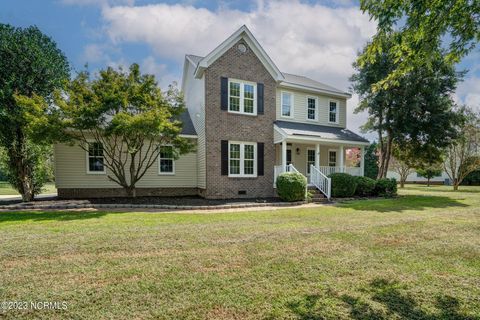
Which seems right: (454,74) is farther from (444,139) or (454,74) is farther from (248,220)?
(248,220)

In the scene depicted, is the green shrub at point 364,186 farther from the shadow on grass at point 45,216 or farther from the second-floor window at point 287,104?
the shadow on grass at point 45,216

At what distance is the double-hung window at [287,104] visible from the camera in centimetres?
1633

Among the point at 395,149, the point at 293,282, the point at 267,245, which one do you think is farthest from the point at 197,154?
the point at 395,149

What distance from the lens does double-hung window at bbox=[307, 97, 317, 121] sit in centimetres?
1728

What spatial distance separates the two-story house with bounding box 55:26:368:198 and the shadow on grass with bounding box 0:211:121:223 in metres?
4.67

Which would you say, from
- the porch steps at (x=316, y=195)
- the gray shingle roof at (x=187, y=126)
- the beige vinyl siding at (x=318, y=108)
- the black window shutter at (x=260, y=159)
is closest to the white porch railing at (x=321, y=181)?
the porch steps at (x=316, y=195)

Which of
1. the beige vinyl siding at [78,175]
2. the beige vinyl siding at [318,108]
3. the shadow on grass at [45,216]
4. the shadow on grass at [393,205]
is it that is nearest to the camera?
the shadow on grass at [45,216]

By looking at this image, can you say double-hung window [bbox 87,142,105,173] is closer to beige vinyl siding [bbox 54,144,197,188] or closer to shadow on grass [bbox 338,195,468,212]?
beige vinyl siding [bbox 54,144,197,188]

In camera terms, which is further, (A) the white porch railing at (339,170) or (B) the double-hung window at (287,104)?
(B) the double-hung window at (287,104)

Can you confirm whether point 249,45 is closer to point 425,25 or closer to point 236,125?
point 236,125

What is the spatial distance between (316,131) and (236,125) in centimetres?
530

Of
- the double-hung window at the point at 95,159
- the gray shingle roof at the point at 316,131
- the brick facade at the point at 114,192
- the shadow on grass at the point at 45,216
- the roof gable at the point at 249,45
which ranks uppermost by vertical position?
the roof gable at the point at 249,45

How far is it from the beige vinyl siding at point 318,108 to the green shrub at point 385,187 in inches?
188

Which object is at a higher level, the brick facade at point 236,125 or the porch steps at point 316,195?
the brick facade at point 236,125
